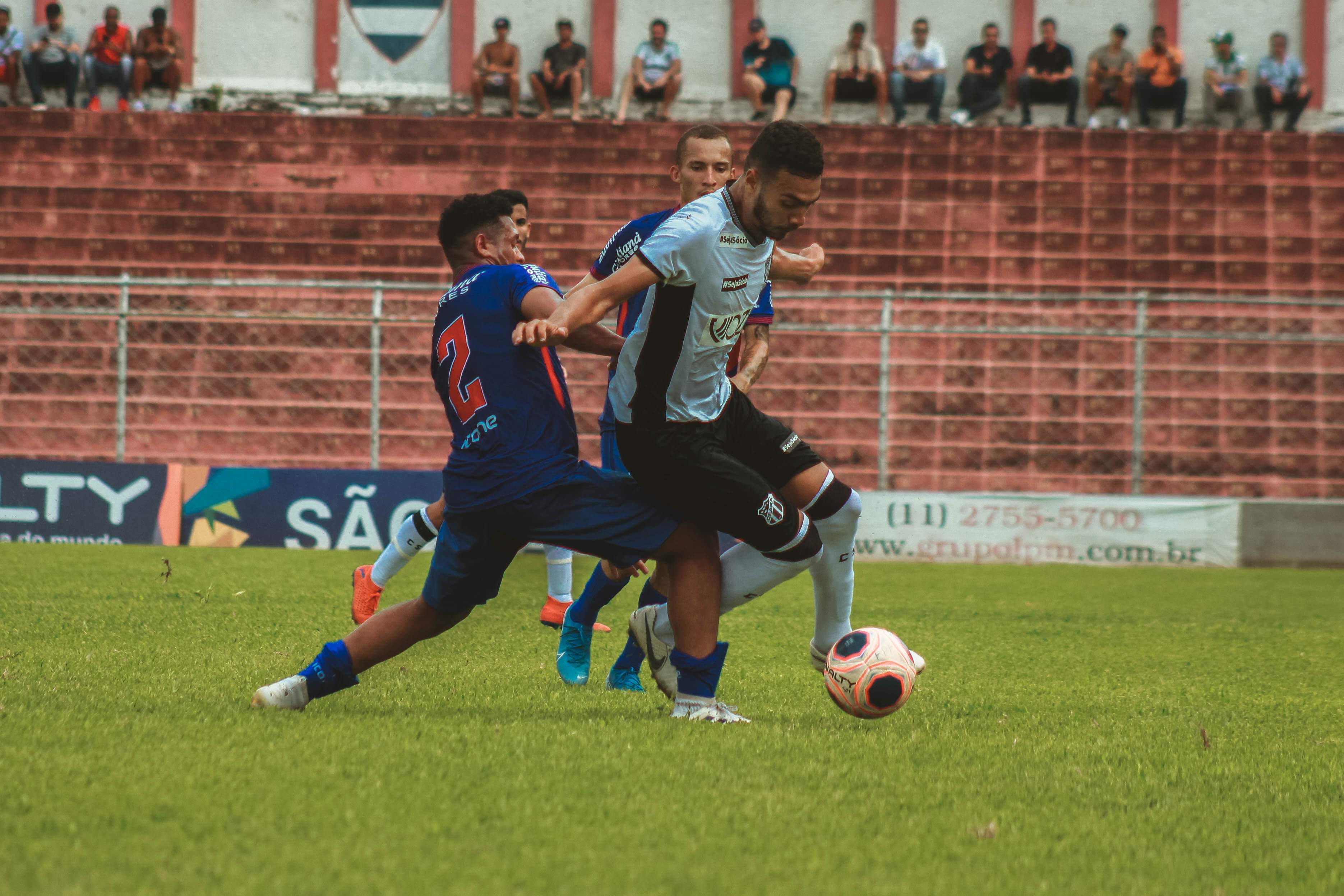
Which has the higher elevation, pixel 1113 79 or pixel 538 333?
pixel 1113 79

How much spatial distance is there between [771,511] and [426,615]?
44.1 inches

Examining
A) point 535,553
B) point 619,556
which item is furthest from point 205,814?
point 535,553

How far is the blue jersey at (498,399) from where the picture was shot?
4172 millimetres

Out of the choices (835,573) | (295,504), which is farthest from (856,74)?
(835,573)

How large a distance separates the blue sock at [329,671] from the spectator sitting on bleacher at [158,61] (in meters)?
17.2

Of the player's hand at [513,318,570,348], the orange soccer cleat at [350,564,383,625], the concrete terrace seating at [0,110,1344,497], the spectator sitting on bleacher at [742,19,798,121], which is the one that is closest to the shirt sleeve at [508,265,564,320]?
the player's hand at [513,318,570,348]

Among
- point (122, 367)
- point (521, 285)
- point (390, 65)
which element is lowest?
point (122, 367)

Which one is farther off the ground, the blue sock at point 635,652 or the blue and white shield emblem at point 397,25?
the blue and white shield emblem at point 397,25

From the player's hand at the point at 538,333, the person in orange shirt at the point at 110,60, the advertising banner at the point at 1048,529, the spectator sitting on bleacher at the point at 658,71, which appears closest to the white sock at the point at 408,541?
the player's hand at the point at 538,333

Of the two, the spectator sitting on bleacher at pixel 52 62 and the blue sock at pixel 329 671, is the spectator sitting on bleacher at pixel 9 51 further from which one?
the blue sock at pixel 329 671

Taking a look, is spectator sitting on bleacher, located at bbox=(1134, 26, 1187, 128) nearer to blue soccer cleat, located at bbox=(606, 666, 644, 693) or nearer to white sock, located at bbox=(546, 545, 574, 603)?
white sock, located at bbox=(546, 545, 574, 603)

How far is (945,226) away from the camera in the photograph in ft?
58.3

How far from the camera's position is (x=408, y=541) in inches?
265

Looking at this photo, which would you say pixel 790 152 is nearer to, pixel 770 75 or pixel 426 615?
pixel 426 615
